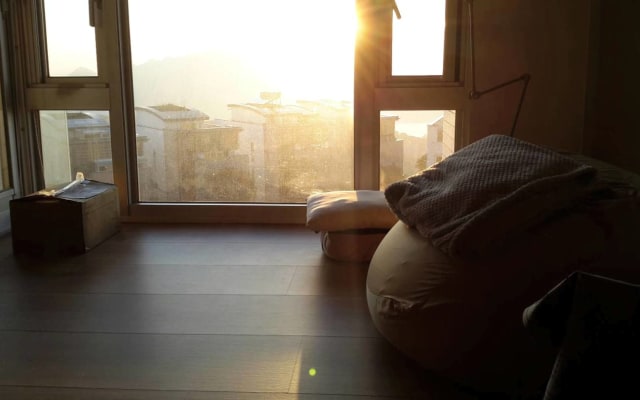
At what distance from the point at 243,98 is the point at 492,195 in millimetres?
2056

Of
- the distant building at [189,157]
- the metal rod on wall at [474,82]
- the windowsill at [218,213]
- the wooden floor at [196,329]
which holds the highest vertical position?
the metal rod on wall at [474,82]

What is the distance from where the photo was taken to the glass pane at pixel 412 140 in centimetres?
322

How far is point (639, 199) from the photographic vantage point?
155 centimetres

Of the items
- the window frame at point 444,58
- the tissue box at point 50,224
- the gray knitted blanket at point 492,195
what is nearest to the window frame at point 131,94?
the window frame at point 444,58

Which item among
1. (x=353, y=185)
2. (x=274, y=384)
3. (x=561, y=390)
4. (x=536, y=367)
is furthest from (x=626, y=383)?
(x=353, y=185)

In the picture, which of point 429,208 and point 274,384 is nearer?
point 274,384

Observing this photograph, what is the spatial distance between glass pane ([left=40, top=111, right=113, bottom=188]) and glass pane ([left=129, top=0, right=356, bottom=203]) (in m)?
0.20

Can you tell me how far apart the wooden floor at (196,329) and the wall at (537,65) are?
121 centimetres

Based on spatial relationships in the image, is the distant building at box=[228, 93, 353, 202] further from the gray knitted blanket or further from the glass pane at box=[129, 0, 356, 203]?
the gray knitted blanket

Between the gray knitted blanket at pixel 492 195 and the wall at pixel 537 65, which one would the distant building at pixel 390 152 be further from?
the gray knitted blanket at pixel 492 195

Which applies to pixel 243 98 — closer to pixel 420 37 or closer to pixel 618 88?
pixel 420 37

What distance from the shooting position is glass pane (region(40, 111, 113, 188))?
3394 mm

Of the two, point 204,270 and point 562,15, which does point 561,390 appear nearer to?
point 204,270

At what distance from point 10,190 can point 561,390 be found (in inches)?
127
